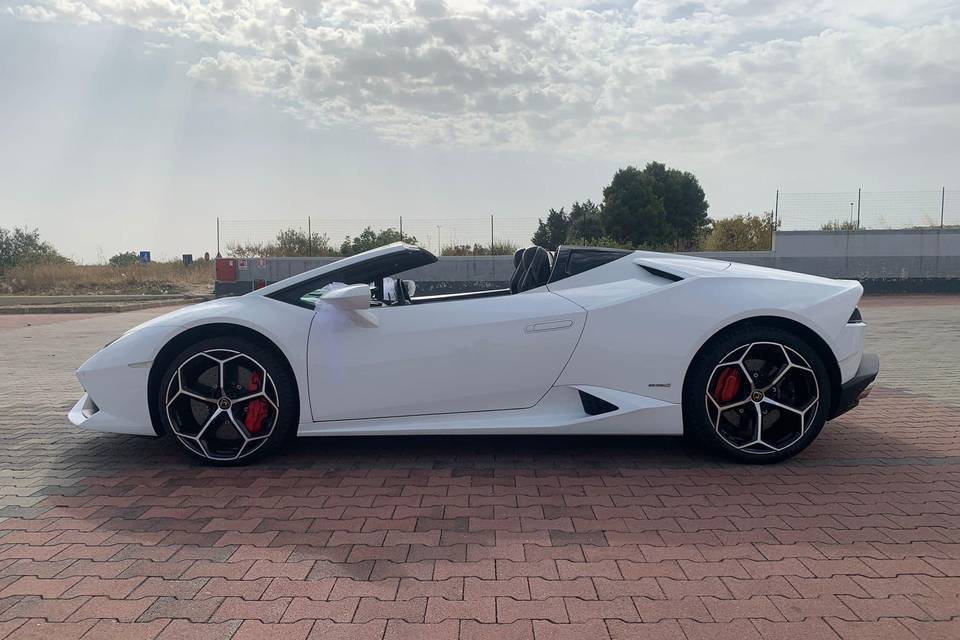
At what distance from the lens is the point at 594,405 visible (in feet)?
11.4

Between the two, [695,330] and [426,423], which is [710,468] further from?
[426,423]

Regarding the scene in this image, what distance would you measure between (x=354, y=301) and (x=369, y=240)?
16566mm

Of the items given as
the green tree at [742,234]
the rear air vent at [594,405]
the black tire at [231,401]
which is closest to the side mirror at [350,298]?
the black tire at [231,401]

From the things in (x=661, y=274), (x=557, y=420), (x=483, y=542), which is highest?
(x=661, y=274)

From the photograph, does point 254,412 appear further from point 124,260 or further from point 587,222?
point 587,222

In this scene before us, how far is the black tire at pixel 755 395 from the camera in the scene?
3475mm

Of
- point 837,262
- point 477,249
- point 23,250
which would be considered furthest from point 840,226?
point 23,250

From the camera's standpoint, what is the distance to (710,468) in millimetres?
3506

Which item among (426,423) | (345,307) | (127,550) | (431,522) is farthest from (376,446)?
(127,550)

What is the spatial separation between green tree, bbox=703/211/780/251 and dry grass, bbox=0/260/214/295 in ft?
59.2

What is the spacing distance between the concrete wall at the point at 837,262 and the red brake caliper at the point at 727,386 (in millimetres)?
14492

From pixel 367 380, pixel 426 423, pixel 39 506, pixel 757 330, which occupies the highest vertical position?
pixel 757 330

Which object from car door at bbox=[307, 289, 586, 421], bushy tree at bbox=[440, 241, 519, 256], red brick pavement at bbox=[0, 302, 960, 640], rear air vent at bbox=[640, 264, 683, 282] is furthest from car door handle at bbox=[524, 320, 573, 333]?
bushy tree at bbox=[440, 241, 519, 256]

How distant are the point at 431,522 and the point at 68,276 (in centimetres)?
2654
